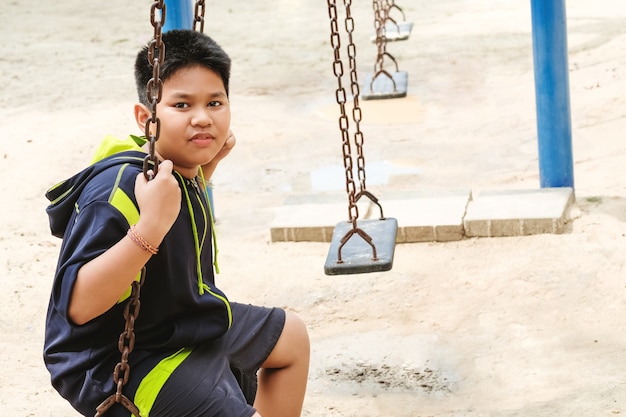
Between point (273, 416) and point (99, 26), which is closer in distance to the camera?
point (273, 416)

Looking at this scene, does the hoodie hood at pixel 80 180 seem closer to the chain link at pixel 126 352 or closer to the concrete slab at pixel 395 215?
the chain link at pixel 126 352

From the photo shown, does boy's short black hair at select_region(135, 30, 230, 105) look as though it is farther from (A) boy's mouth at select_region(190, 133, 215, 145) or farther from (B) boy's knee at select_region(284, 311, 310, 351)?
(B) boy's knee at select_region(284, 311, 310, 351)

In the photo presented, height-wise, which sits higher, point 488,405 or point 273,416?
point 273,416

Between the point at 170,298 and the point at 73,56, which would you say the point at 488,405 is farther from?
the point at 73,56

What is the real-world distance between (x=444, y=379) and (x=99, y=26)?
30.4 feet

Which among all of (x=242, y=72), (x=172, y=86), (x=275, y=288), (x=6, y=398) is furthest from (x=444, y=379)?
(x=242, y=72)

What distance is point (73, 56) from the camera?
1046 cm

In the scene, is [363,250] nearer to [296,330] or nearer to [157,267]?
[296,330]

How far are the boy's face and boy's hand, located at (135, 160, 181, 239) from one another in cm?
19

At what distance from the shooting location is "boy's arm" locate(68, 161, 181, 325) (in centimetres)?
201

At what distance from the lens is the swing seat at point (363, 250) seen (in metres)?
3.47

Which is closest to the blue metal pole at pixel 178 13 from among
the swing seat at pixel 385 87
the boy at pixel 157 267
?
the swing seat at pixel 385 87

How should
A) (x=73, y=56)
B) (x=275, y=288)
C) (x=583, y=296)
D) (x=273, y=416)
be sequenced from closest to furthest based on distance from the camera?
(x=273, y=416)
(x=583, y=296)
(x=275, y=288)
(x=73, y=56)

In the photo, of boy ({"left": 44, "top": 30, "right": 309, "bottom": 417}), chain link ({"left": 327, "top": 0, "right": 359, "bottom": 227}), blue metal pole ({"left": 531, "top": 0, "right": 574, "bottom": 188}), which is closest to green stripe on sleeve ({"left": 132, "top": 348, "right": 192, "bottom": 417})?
boy ({"left": 44, "top": 30, "right": 309, "bottom": 417})
